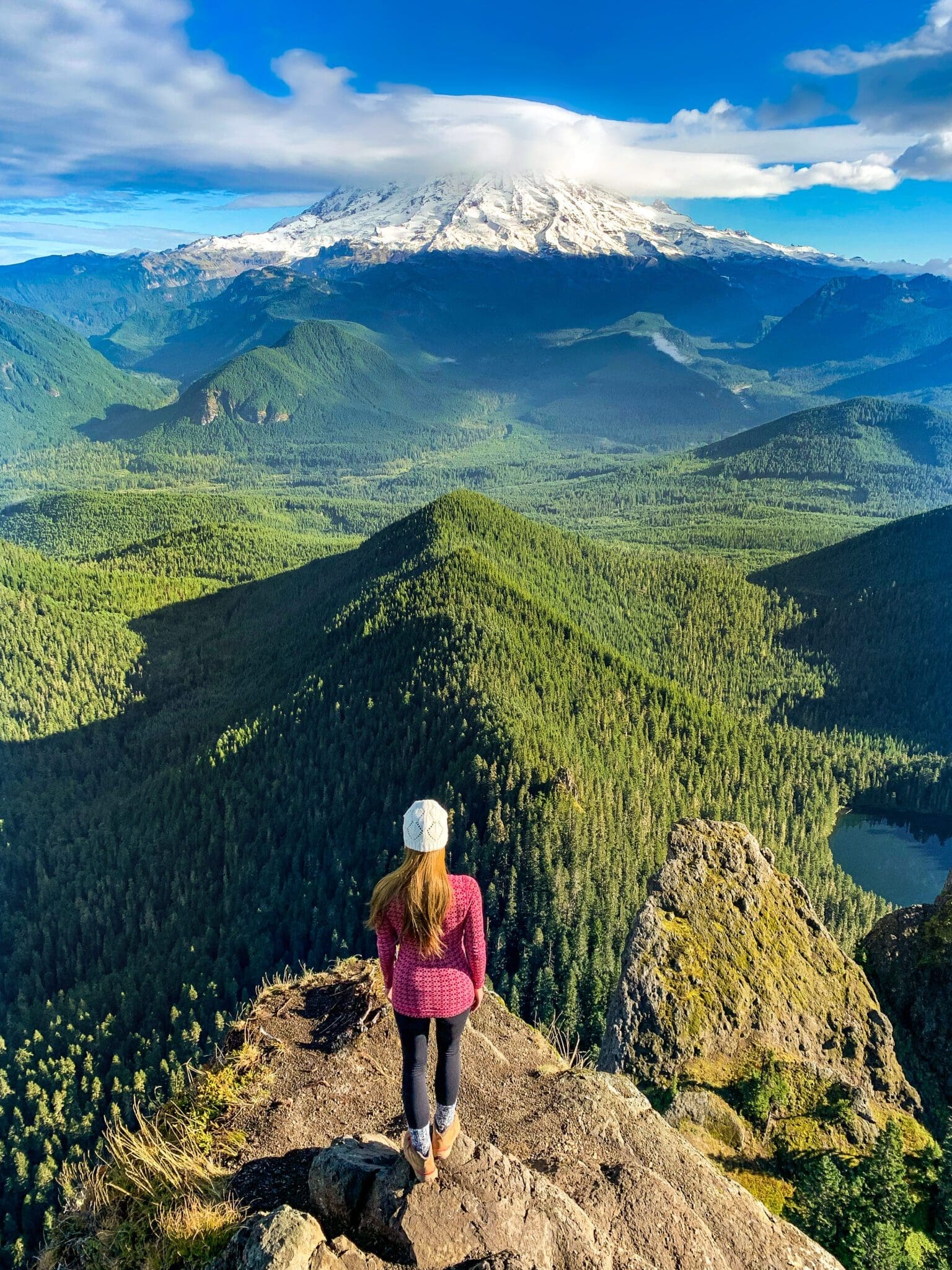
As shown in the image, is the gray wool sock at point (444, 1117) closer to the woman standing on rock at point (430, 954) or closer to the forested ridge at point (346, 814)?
the woman standing on rock at point (430, 954)

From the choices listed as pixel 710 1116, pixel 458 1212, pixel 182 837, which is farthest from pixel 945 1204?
pixel 182 837

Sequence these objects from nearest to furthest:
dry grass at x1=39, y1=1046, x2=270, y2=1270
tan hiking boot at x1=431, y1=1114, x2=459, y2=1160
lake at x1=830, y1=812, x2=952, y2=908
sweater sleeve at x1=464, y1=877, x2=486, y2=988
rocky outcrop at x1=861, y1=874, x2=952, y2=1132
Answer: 1. dry grass at x1=39, y1=1046, x2=270, y2=1270
2. tan hiking boot at x1=431, y1=1114, x2=459, y2=1160
3. sweater sleeve at x1=464, y1=877, x2=486, y2=988
4. rocky outcrop at x1=861, y1=874, x2=952, y2=1132
5. lake at x1=830, y1=812, x2=952, y2=908

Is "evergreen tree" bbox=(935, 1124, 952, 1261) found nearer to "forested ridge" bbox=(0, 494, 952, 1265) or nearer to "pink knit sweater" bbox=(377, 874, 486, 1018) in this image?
"pink knit sweater" bbox=(377, 874, 486, 1018)

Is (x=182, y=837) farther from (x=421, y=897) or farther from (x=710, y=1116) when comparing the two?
(x=421, y=897)

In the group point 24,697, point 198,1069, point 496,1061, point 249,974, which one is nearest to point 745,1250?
point 496,1061

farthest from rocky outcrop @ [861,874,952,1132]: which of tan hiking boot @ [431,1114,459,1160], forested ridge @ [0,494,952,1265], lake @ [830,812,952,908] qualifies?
lake @ [830,812,952,908]

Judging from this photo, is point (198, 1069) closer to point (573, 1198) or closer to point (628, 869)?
point (573, 1198)
